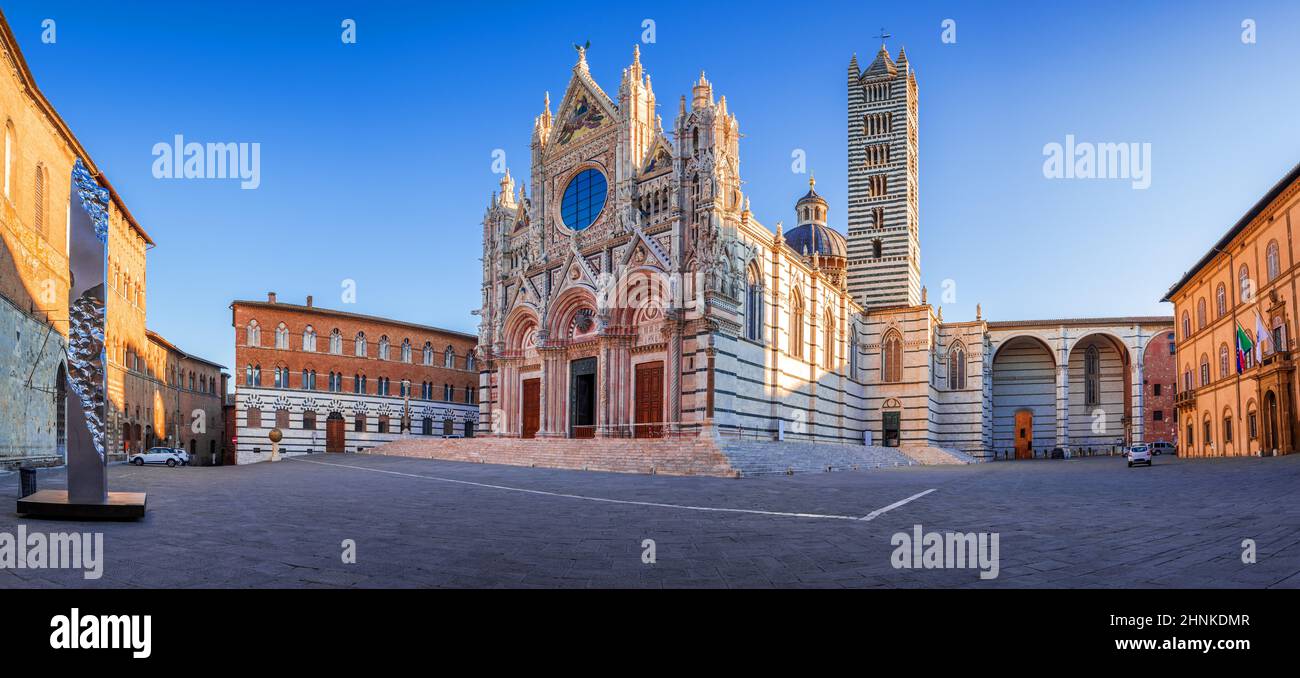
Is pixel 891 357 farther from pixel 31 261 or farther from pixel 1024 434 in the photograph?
pixel 31 261

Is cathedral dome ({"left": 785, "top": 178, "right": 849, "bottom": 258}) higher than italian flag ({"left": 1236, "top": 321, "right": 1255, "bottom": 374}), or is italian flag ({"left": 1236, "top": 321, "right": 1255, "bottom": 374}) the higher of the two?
cathedral dome ({"left": 785, "top": 178, "right": 849, "bottom": 258})

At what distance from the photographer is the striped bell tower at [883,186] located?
53.4m

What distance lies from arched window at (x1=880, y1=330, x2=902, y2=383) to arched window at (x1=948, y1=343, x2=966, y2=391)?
5.07 metres

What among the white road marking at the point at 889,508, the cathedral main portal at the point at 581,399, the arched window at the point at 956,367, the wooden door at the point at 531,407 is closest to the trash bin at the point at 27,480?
the white road marking at the point at 889,508

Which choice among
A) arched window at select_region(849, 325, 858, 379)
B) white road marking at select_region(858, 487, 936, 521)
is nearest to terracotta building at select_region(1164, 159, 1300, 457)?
arched window at select_region(849, 325, 858, 379)

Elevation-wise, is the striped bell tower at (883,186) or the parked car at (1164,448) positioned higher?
the striped bell tower at (883,186)

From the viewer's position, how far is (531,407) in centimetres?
3934

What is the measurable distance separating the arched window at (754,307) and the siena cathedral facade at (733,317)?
14 cm

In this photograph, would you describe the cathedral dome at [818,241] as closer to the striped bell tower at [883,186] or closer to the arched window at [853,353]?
the striped bell tower at [883,186]

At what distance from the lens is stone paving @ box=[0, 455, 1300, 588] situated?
625 cm

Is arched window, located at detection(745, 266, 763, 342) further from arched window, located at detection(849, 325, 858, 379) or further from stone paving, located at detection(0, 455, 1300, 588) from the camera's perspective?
stone paving, located at detection(0, 455, 1300, 588)
